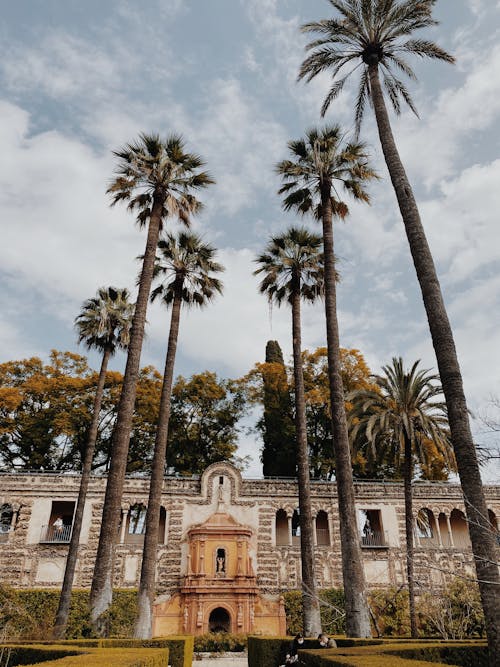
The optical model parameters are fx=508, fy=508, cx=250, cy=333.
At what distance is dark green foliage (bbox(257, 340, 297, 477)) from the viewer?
39.3 metres

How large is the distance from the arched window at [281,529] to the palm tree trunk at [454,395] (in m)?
24.7

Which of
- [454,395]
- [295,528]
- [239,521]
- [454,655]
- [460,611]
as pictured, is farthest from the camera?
[295,528]

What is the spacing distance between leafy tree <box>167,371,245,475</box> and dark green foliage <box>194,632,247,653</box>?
15.5 m

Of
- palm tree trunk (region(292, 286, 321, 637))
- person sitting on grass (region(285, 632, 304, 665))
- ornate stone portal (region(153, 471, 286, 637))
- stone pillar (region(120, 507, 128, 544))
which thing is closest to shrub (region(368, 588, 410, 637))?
ornate stone portal (region(153, 471, 286, 637))

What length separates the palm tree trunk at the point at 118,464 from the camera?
13789 mm

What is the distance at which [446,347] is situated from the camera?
32.3 feet

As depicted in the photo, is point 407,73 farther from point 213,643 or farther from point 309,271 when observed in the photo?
point 213,643

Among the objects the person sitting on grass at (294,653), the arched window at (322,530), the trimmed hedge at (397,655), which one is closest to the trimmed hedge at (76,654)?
the trimmed hedge at (397,655)

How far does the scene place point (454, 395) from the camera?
30.5 feet

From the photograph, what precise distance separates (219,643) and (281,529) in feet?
27.6

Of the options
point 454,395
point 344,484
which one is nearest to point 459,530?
point 344,484

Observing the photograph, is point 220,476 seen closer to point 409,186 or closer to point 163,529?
point 163,529

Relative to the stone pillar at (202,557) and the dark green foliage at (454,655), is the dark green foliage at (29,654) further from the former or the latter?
the stone pillar at (202,557)

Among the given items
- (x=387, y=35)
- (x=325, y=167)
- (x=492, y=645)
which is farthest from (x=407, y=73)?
(x=492, y=645)
